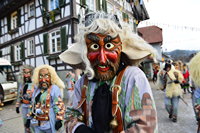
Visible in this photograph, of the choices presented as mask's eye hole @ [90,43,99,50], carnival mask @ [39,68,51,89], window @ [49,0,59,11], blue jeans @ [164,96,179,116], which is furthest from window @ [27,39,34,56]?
mask's eye hole @ [90,43,99,50]

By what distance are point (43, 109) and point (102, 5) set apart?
8.94 meters

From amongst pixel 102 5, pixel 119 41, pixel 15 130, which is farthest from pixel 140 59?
pixel 102 5

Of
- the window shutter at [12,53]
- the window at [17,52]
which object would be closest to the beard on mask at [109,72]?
the window at [17,52]

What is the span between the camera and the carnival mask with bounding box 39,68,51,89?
2740mm

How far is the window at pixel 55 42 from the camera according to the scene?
9516 mm

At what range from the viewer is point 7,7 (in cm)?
1272

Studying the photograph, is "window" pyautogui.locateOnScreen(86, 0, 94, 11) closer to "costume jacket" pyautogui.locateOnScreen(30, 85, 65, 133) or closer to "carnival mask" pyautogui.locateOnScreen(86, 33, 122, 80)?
"costume jacket" pyautogui.locateOnScreen(30, 85, 65, 133)

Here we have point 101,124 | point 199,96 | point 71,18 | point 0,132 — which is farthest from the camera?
point 71,18

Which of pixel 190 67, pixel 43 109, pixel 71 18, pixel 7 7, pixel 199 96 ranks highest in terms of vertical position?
pixel 7 7

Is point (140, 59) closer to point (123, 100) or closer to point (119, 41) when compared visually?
point (119, 41)

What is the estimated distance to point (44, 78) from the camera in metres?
2.78

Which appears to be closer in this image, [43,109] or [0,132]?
[43,109]

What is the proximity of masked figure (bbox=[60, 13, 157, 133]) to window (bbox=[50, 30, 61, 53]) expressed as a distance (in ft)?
28.2

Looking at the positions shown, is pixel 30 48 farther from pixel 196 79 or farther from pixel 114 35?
pixel 114 35
